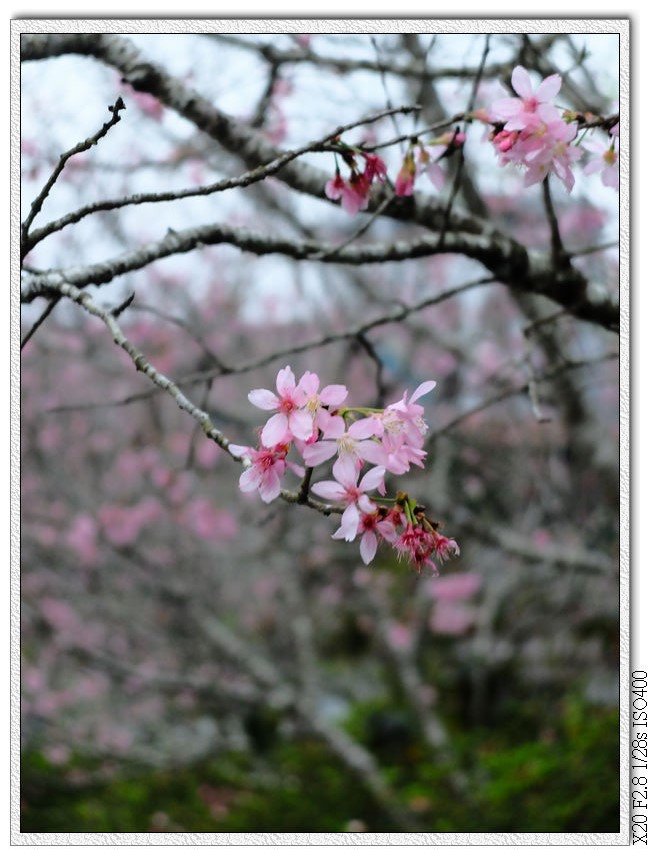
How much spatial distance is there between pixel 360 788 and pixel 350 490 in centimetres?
209

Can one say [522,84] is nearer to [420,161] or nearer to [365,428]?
[420,161]

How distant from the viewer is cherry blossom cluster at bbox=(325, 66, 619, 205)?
86 cm

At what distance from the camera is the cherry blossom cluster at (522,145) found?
0.86 metres

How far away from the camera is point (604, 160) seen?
1.04 metres

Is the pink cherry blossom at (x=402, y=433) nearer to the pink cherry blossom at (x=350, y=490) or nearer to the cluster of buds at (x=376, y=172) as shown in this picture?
the pink cherry blossom at (x=350, y=490)

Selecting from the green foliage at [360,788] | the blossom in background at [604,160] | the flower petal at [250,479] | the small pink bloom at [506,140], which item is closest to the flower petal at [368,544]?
the flower petal at [250,479]

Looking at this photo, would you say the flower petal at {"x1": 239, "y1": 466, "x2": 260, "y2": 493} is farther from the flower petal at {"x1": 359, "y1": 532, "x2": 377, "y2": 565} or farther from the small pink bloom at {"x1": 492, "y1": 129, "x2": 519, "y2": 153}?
the small pink bloom at {"x1": 492, "y1": 129, "x2": 519, "y2": 153}

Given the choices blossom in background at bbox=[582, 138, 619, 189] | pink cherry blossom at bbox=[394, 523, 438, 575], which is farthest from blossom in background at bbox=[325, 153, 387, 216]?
pink cherry blossom at bbox=[394, 523, 438, 575]

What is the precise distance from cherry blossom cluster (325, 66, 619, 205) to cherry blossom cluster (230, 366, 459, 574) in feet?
1.16

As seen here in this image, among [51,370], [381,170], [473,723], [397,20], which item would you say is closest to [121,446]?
[51,370]

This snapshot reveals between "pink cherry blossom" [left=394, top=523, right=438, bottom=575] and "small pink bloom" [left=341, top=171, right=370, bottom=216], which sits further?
"small pink bloom" [left=341, top=171, right=370, bottom=216]

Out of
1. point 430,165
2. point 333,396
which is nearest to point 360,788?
point 430,165

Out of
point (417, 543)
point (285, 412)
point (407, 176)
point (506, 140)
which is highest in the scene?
point (407, 176)

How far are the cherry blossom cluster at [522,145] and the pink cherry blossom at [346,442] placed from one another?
385 millimetres
